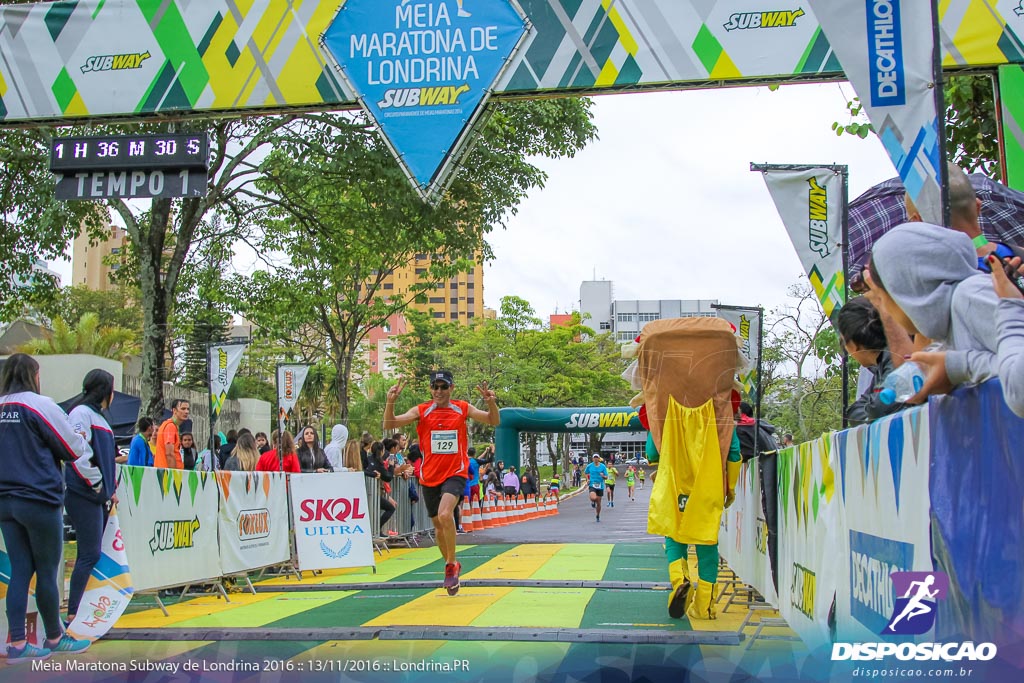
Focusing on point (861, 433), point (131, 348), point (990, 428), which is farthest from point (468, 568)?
point (131, 348)

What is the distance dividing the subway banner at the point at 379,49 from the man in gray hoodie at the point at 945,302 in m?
5.68

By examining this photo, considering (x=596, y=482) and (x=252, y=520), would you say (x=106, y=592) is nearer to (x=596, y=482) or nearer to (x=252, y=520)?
(x=252, y=520)

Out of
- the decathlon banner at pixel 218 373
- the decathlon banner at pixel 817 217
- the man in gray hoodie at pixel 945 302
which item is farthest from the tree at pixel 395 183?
the man in gray hoodie at pixel 945 302

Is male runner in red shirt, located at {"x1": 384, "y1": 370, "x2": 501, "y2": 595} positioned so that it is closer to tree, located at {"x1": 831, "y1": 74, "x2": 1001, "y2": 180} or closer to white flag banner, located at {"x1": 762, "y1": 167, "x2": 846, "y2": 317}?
white flag banner, located at {"x1": 762, "y1": 167, "x2": 846, "y2": 317}

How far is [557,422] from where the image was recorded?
3650 centimetres

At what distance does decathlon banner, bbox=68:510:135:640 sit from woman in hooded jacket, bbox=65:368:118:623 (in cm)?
6

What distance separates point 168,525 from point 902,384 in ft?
22.4

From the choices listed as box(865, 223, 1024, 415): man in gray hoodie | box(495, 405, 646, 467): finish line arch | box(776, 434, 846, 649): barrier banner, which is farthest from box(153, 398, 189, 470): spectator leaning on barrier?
box(495, 405, 646, 467): finish line arch

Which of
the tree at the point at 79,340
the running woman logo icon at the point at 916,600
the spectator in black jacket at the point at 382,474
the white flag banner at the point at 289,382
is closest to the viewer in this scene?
the running woman logo icon at the point at 916,600

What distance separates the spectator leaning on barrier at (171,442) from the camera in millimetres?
11453

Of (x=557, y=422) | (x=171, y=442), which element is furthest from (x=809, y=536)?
(x=557, y=422)

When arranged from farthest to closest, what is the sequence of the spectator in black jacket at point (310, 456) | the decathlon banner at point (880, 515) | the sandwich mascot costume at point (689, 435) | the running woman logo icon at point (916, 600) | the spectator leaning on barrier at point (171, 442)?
the spectator in black jacket at point (310, 456) → the spectator leaning on barrier at point (171, 442) → the sandwich mascot costume at point (689, 435) → the decathlon banner at point (880, 515) → the running woman logo icon at point (916, 600)

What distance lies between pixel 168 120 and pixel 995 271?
835cm

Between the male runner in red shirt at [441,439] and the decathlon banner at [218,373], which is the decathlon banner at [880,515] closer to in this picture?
the male runner in red shirt at [441,439]
